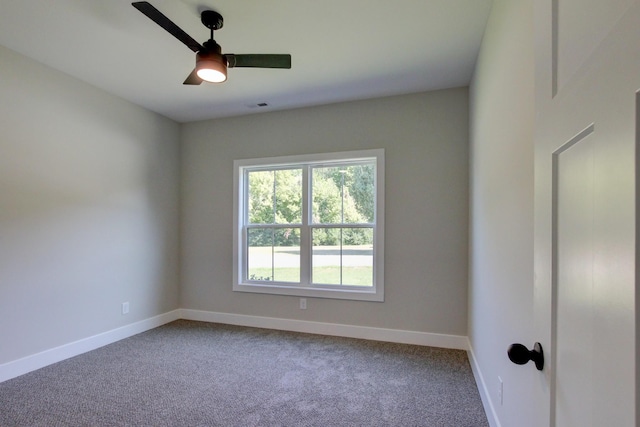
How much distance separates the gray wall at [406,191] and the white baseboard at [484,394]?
60 cm

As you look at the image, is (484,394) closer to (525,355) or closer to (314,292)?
(525,355)

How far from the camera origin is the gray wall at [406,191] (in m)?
3.43

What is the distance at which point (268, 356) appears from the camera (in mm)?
3219

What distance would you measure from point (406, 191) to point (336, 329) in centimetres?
176

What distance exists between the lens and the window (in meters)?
3.78

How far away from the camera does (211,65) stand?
2.16 metres

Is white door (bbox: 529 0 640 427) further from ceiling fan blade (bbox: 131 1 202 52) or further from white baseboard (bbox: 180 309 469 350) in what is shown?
white baseboard (bbox: 180 309 469 350)

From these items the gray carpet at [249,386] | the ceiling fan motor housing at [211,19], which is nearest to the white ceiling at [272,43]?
the ceiling fan motor housing at [211,19]

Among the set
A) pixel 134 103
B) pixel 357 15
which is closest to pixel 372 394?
pixel 357 15

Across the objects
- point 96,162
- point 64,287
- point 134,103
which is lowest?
point 64,287

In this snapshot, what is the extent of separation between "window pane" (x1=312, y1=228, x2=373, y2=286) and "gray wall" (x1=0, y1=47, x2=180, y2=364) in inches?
80.9

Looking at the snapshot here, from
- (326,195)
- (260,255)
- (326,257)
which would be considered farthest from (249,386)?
(326,195)

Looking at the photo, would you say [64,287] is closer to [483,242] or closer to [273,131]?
[273,131]

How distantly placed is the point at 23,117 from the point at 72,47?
0.77m
